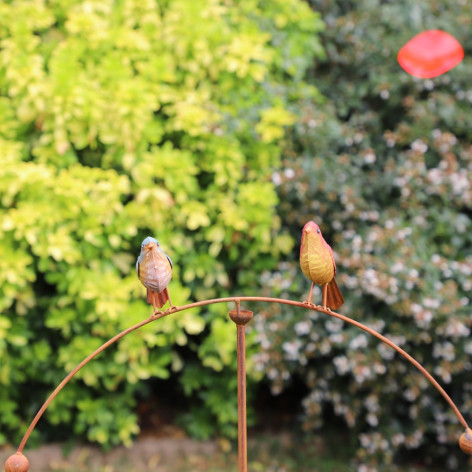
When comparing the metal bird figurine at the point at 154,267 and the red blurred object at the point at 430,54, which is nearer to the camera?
the metal bird figurine at the point at 154,267

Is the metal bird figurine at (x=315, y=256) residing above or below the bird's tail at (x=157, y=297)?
above

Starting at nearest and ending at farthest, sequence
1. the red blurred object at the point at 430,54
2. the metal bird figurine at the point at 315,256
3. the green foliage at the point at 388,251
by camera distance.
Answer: the metal bird figurine at the point at 315,256 < the green foliage at the point at 388,251 < the red blurred object at the point at 430,54

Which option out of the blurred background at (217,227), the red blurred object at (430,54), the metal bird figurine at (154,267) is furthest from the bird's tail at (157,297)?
the red blurred object at (430,54)

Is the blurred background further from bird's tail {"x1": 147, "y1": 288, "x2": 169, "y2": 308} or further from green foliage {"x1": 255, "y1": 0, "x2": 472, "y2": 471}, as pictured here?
bird's tail {"x1": 147, "y1": 288, "x2": 169, "y2": 308}

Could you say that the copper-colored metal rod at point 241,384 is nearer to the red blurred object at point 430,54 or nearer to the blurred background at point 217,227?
the blurred background at point 217,227

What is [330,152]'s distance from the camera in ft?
10.7

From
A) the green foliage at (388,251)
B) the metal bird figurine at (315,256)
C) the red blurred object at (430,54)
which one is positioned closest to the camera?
the metal bird figurine at (315,256)

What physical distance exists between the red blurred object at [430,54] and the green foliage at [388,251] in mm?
45

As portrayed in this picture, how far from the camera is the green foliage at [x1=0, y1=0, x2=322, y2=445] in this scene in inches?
110

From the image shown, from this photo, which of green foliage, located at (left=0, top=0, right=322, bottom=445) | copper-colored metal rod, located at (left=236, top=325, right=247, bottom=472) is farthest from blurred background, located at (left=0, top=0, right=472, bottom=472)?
copper-colored metal rod, located at (left=236, top=325, right=247, bottom=472)

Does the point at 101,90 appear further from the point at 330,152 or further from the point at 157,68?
the point at 330,152

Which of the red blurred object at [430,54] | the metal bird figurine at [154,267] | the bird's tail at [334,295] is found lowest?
the red blurred object at [430,54]

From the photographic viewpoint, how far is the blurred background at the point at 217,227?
2.80 m

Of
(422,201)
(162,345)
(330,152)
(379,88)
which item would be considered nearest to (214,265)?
(162,345)
